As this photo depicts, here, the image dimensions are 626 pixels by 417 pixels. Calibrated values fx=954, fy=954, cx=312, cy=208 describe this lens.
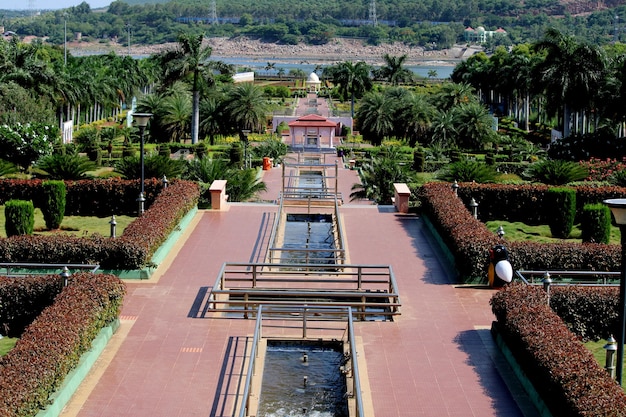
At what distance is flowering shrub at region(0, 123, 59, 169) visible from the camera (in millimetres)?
34500

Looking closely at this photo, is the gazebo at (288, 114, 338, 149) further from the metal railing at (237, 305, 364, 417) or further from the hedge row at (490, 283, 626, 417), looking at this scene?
the hedge row at (490, 283, 626, 417)

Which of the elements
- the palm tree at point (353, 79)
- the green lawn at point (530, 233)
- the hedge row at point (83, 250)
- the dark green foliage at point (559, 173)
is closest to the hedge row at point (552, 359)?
the hedge row at point (83, 250)

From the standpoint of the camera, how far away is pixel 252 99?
57312 mm

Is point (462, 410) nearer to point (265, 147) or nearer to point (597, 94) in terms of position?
point (265, 147)

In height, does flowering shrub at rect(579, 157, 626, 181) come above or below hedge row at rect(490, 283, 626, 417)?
above

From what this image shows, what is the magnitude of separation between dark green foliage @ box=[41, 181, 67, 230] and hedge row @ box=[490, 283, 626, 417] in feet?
41.7

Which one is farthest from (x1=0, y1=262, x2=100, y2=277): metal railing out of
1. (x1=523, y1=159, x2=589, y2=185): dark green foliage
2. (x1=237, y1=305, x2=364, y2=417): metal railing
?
(x1=523, y1=159, x2=589, y2=185): dark green foliage

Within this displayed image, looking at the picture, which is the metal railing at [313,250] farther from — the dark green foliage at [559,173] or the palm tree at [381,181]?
the dark green foliage at [559,173]

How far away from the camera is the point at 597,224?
21.4m

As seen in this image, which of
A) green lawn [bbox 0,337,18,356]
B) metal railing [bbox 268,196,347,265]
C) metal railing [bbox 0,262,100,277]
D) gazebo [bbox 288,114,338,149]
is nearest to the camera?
green lawn [bbox 0,337,18,356]

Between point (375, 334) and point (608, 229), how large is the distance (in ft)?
28.8

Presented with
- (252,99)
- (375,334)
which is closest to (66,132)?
(252,99)

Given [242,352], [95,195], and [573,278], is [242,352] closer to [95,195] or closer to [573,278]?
[573,278]

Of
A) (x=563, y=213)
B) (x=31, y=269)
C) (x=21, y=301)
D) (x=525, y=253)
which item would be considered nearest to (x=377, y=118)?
(x=563, y=213)
